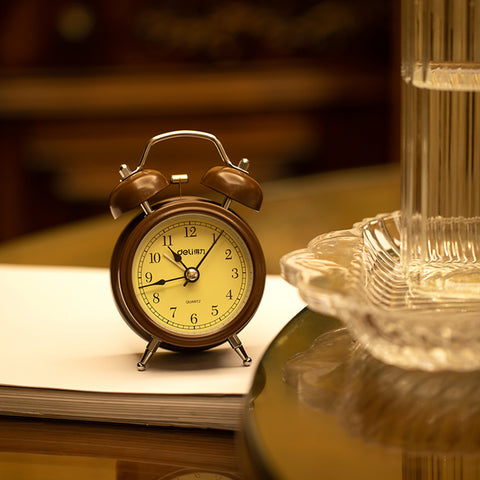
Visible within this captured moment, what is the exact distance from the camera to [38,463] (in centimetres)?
54

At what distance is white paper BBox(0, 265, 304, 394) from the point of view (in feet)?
2.07

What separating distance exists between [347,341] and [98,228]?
31.1 inches

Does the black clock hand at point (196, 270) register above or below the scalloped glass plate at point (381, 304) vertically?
above

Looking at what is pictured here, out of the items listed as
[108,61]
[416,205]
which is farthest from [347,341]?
[108,61]

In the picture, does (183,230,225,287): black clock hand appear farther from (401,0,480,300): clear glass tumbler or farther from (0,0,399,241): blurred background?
(0,0,399,241): blurred background

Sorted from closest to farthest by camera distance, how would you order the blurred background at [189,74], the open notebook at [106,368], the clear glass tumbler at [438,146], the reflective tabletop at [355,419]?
the reflective tabletop at [355,419], the open notebook at [106,368], the clear glass tumbler at [438,146], the blurred background at [189,74]

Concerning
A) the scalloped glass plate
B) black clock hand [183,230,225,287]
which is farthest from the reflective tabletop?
black clock hand [183,230,225,287]

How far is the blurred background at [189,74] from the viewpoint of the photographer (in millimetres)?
2852

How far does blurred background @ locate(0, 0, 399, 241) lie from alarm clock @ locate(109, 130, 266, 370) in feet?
7.18

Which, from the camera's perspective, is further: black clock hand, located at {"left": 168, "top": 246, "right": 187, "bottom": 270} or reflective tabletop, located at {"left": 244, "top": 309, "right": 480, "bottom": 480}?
black clock hand, located at {"left": 168, "top": 246, "right": 187, "bottom": 270}

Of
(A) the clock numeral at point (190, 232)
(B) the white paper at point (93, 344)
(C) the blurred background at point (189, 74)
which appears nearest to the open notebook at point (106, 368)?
(B) the white paper at point (93, 344)

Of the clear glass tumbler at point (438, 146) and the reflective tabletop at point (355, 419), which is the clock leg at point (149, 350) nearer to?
the reflective tabletop at point (355, 419)

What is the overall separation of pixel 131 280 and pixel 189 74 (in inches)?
88.5

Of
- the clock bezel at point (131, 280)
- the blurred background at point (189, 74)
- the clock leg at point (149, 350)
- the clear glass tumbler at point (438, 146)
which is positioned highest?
the blurred background at point (189, 74)
